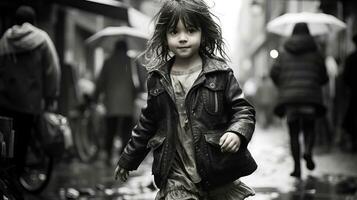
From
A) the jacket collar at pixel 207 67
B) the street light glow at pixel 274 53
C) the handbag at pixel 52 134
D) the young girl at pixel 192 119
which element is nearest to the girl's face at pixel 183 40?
the young girl at pixel 192 119

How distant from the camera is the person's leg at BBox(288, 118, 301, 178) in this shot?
909 centimetres

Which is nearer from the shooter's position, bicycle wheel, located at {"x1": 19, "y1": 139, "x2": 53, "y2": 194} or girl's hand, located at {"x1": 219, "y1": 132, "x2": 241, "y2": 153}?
girl's hand, located at {"x1": 219, "y1": 132, "x2": 241, "y2": 153}

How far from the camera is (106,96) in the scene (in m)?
12.4

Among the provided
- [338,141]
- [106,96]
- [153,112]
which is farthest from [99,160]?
[153,112]

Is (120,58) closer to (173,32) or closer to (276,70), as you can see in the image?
(276,70)

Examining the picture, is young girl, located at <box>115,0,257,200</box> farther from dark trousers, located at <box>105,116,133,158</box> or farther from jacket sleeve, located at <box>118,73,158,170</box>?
dark trousers, located at <box>105,116,133,158</box>

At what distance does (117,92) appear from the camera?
40.5ft

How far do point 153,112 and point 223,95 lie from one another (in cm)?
41

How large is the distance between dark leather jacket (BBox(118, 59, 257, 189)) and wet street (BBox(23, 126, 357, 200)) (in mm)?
3512

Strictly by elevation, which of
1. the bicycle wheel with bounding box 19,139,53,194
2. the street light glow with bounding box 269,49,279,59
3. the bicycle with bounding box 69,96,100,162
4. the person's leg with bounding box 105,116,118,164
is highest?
the street light glow with bounding box 269,49,279,59

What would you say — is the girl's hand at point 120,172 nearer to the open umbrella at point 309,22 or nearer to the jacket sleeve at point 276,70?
the jacket sleeve at point 276,70

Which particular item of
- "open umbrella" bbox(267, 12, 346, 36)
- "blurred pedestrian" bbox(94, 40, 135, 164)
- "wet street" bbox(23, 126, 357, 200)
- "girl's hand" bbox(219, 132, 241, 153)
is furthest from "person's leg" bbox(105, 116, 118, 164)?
"girl's hand" bbox(219, 132, 241, 153)

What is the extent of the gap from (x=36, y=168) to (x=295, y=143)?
3170mm

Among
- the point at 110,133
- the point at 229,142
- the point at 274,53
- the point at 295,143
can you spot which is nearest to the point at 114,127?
the point at 110,133
